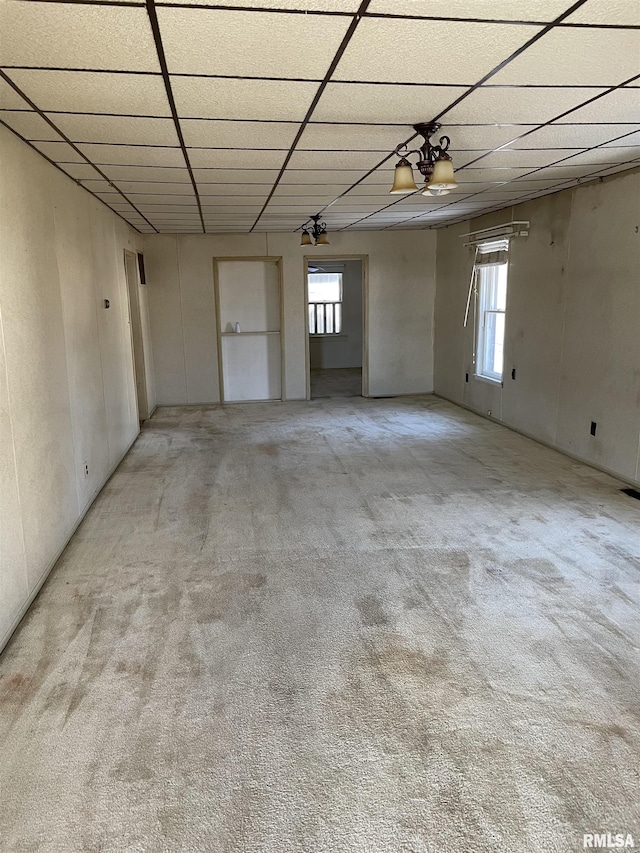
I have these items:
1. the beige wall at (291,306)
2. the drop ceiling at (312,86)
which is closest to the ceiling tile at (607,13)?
the drop ceiling at (312,86)

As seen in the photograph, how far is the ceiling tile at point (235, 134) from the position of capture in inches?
122

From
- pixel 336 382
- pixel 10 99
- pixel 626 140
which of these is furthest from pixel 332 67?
pixel 336 382

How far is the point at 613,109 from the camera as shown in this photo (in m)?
2.98

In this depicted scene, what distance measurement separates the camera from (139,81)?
246cm

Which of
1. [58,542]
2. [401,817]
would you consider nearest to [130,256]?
[58,542]

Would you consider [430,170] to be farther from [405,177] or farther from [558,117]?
[558,117]

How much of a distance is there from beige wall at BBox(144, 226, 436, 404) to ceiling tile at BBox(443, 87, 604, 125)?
5.40 metres

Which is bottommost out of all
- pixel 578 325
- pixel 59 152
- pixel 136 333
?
pixel 136 333

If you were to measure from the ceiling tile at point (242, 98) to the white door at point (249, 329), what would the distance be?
18.3 feet

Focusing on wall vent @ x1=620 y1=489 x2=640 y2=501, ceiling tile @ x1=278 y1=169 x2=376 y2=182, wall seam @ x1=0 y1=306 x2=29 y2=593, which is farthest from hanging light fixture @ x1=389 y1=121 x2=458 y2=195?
wall vent @ x1=620 y1=489 x2=640 y2=501

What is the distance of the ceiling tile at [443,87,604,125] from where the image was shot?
2.70 m

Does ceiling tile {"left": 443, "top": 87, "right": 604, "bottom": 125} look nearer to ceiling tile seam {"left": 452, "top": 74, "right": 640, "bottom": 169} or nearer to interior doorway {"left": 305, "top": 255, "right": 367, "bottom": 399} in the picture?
ceiling tile seam {"left": 452, "top": 74, "right": 640, "bottom": 169}

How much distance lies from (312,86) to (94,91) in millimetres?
957

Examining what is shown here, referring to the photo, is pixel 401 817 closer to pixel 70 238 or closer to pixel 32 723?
pixel 32 723
